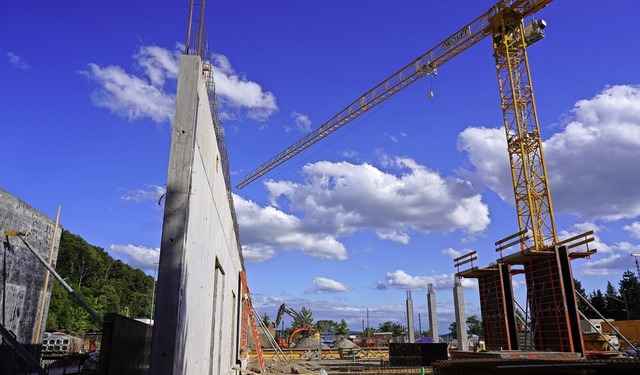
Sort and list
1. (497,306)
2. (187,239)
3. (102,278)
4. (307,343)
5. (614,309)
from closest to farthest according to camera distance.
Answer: (187,239) < (497,306) < (307,343) < (614,309) < (102,278)

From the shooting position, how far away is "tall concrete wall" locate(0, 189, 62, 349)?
702 centimetres

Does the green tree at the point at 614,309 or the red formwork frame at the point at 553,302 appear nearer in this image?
the red formwork frame at the point at 553,302

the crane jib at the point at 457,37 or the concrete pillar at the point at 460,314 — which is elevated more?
the crane jib at the point at 457,37

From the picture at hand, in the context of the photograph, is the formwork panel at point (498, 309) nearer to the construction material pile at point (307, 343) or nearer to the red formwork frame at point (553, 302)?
the red formwork frame at point (553, 302)

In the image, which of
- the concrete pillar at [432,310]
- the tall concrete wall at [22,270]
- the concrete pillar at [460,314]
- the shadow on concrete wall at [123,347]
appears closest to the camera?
the shadow on concrete wall at [123,347]

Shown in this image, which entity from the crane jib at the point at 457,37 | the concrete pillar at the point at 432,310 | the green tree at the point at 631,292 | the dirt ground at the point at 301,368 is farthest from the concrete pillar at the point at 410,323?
the green tree at the point at 631,292

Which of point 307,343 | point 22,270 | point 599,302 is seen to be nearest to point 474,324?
point 599,302

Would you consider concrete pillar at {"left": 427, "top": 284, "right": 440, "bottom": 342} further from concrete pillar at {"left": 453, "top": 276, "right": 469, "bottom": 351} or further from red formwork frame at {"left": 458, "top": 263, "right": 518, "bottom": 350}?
red formwork frame at {"left": 458, "top": 263, "right": 518, "bottom": 350}

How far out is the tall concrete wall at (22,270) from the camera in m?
7.02

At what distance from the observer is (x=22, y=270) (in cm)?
754

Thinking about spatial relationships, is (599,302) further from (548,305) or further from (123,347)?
(123,347)

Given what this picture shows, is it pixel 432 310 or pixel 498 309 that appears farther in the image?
pixel 432 310

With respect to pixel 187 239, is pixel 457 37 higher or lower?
higher

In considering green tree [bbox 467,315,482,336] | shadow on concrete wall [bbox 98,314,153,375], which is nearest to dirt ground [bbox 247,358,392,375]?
shadow on concrete wall [bbox 98,314,153,375]
